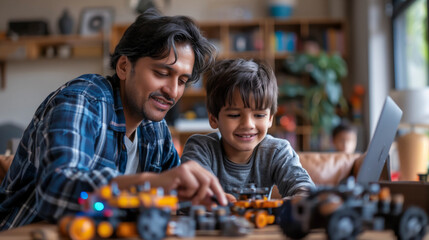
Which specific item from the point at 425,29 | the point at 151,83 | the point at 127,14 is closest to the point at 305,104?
the point at 425,29

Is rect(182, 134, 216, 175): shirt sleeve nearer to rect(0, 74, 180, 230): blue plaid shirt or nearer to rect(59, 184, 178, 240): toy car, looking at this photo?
rect(0, 74, 180, 230): blue plaid shirt

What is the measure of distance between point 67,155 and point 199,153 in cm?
56

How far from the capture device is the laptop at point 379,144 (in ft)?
3.55

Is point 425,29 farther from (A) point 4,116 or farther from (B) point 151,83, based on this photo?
(A) point 4,116

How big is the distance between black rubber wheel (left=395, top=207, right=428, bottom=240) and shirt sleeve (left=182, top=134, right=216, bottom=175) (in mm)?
788

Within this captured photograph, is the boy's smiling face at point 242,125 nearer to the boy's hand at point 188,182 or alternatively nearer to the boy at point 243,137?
the boy at point 243,137

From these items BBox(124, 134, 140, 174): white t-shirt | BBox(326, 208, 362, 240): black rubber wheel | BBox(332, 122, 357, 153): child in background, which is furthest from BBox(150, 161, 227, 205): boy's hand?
BBox(332, 122, 357, 153): child in background

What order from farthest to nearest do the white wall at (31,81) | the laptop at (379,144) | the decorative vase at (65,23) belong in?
the white wall at (31,81) → the decorative vase at (65,23) → the laptop at (379,144)

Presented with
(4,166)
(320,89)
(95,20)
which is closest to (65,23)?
(95,20)

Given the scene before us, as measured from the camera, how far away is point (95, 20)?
21.0 ft

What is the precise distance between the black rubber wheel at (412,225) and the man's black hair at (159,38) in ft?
2.71

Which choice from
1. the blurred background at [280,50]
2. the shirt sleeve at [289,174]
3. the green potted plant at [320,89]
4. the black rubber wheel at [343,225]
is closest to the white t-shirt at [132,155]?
the shirt sleeve at [289,174]

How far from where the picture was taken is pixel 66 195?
37.7 inches

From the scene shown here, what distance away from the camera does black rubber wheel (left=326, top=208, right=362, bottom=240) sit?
68 cm
